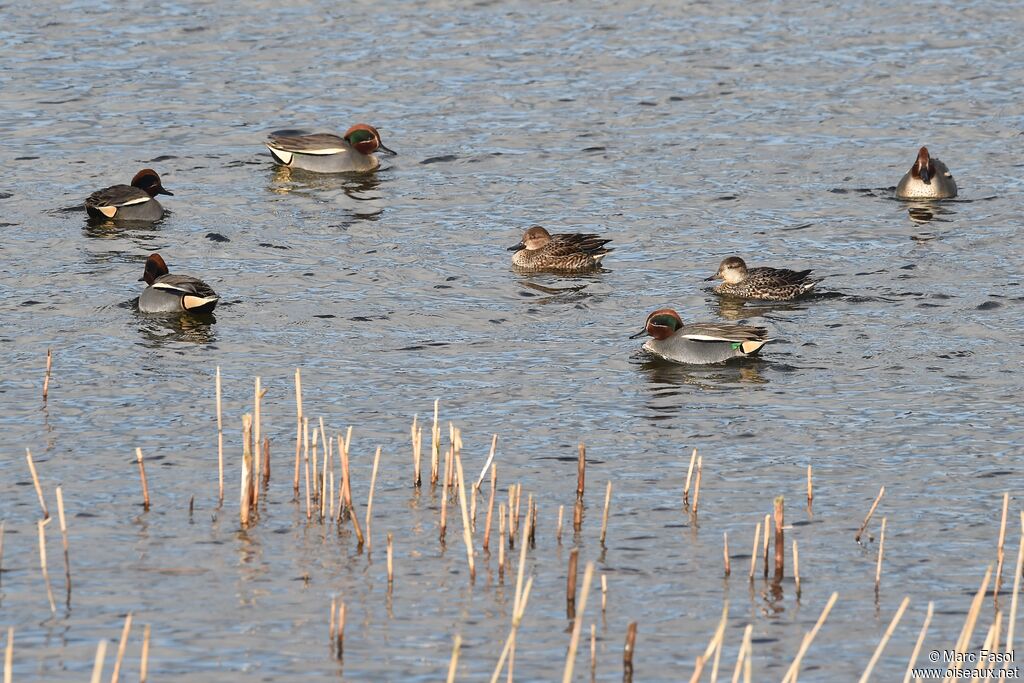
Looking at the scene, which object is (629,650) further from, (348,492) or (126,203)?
(126,203)

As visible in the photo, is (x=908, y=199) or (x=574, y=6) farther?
(x=574, y=6)

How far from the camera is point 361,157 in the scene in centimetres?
2462

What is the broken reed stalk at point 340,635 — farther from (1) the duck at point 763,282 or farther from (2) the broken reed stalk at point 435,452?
(1) the duck at point 763,282

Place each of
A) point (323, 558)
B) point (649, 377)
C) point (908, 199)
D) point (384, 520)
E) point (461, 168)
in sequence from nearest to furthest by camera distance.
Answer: point (323, 558), point (384, 520), point (649, 377), point (908, 199), point (461, 168)

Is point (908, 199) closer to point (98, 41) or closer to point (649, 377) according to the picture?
point (649, 377)

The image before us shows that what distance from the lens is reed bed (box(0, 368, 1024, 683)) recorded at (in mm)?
10031

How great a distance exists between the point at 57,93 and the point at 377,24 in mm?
6424

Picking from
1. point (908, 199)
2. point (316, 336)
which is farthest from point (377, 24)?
point (316, 336)

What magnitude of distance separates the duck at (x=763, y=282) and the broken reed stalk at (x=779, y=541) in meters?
7.67

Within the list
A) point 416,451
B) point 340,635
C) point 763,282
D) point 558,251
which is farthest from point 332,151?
point 340,635

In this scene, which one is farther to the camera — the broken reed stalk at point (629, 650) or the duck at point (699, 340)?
the duck at point (699, 340)

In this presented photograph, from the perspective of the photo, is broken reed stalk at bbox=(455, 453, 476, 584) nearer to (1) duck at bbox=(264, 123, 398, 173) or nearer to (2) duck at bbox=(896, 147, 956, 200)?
(2) duck at bbox=(896, 147, 956, 200)

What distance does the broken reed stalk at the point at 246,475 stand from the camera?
11.5 m

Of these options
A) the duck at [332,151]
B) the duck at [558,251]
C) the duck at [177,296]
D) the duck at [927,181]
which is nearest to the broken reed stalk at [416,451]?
the duck at [177,296]
